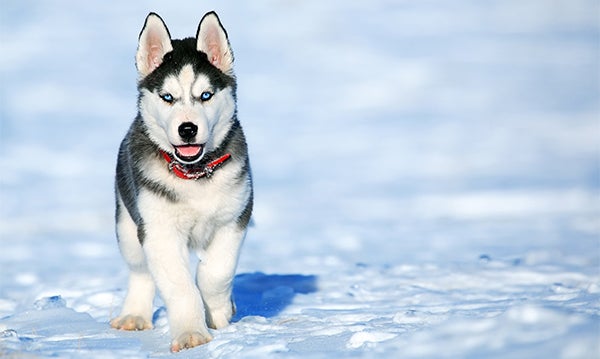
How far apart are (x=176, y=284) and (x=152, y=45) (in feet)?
4.99

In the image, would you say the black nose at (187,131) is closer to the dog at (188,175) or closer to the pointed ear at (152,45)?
the dog at (188,175)

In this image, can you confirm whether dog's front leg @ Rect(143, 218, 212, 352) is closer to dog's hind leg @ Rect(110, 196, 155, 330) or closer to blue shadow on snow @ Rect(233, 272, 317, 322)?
dog's hind leg @ Rect(110, 196, 155, 330)

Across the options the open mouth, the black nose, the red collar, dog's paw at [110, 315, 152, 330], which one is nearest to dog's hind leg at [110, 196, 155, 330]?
dog's paw at [110, 315, 152, 330]

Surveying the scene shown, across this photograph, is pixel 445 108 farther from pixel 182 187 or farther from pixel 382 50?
pixel 182 187

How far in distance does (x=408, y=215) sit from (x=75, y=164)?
7682 millimetres

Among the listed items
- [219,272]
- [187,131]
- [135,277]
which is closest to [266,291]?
[135,277]

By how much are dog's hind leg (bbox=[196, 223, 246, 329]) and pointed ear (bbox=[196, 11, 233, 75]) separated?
3.37ft

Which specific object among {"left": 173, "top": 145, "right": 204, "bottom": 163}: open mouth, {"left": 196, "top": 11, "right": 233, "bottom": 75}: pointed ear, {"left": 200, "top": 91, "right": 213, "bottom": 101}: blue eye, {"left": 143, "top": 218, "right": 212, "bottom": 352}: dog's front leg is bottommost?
{"left": 143, "top": 218, "right": 212, "bottom": 352}: dog's front leg

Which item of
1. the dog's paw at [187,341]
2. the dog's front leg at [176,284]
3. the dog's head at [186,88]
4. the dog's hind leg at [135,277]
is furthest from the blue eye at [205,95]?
the dog's paw at [187,341]

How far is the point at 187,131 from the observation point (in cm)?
512

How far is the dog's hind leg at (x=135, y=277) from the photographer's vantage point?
588cm

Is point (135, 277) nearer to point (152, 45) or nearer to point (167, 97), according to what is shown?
point (167, 97)

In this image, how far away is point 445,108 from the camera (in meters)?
23.0

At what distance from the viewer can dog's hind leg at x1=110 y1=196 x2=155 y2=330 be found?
588cm
